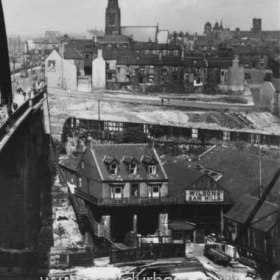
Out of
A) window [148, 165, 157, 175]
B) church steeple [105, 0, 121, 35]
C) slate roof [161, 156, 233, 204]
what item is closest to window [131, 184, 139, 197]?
window [148, 165, 157, 175]

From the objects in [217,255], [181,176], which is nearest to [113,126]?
[181,176]

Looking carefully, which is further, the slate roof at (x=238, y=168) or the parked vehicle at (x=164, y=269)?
the slate roof at (x=238, y=168)

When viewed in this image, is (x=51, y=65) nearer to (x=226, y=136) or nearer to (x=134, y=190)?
(x=226, y=136)

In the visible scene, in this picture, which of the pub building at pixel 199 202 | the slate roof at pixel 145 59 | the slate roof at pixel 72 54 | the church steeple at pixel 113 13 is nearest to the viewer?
the pub building at pixel 199 202

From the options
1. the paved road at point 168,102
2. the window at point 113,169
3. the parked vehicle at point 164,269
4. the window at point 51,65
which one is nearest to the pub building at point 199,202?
the window at point 113,169

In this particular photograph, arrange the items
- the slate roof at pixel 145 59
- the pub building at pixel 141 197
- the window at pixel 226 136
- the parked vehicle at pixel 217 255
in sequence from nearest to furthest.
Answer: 1. the parked vehicle at pixel 217 255
2. the pub building at pixel 141 197
3. the window at pixel 226 136
4. the slate roof at pixel 145 59

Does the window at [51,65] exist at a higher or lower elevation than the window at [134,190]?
higher

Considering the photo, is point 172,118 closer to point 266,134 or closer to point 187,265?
point 266,134

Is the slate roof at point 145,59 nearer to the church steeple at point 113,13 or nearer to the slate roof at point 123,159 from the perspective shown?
the church steeple at point 113,13
